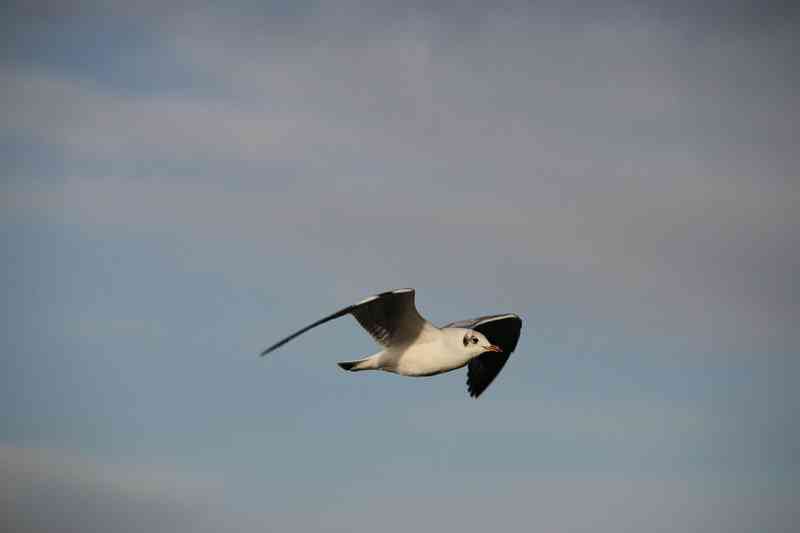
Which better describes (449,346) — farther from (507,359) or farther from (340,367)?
(507,359)

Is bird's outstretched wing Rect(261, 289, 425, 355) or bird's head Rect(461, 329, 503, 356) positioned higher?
bird's outstretched wing Rect(261, 289, 425, 355)

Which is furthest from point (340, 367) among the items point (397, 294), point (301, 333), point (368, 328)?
point (301, 333)

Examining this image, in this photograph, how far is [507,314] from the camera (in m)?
22.2

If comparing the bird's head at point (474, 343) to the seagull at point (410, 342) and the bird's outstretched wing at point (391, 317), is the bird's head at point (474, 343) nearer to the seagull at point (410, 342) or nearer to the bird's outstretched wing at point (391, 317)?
the seagull at point (410, 342)

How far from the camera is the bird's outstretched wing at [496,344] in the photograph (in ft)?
73.4

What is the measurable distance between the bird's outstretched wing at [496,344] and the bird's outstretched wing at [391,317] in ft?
8.86

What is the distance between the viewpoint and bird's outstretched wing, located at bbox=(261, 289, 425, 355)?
18641 mm

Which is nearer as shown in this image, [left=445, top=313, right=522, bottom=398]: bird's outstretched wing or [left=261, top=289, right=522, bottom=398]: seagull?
[left=261, top=289, right=522, bottom=398]: seagull

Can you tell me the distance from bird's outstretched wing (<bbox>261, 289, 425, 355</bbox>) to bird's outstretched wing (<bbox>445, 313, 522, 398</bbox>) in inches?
106

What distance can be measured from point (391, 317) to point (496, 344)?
436 cm

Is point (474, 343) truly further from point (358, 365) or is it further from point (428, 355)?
point (358, 365)

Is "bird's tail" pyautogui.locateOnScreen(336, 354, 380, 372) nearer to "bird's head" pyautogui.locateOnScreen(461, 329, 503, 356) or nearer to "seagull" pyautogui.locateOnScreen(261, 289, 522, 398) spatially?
"seagull" pyautogui.locateOnScreen(261, 289, 522, 398)

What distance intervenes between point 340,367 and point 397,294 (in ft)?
6.87

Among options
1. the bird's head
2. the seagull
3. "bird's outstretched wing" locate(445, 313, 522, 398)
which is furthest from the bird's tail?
"bird's outstretched wing" locate(445, 313, 522, 398)
